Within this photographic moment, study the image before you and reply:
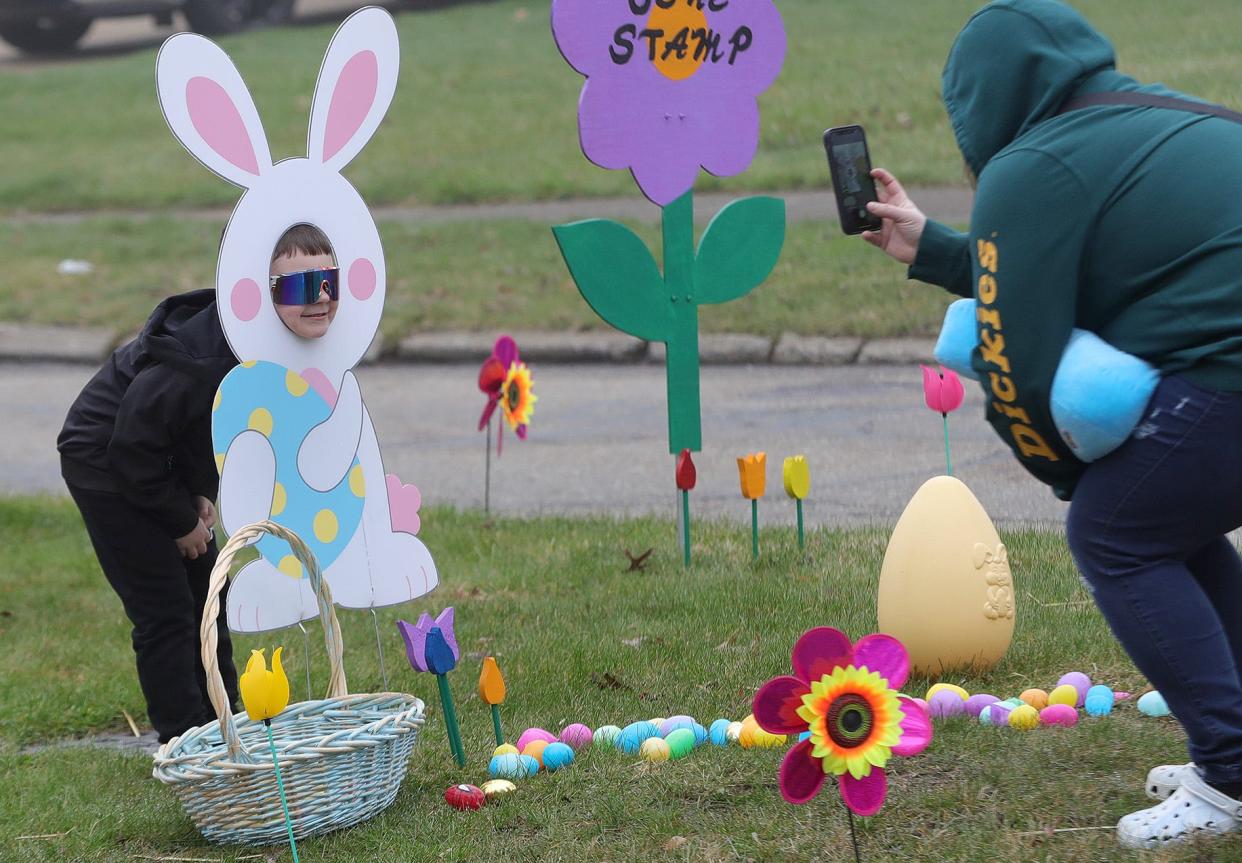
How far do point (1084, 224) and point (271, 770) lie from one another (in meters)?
1.96

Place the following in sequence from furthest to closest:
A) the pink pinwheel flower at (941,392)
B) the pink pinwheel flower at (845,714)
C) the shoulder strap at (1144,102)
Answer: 1. the pink pinwheel flower at (941,392)
2. the shoulder strap at (1144,102)
3. the pink pinwheel flower at (845,714)

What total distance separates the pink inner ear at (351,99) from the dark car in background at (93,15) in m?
17.0

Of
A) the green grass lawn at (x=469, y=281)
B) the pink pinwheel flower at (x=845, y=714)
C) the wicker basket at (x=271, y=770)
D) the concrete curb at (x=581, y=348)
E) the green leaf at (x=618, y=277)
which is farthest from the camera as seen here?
the green grass lawn at (x=469, y=281)

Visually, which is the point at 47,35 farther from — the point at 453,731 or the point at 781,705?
the point at 781,705

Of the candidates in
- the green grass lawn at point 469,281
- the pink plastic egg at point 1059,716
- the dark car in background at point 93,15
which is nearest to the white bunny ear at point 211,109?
the pink plastic egg at point 1059,716

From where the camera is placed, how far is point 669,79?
5.03 m

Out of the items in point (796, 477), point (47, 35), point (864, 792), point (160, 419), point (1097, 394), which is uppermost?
point (47, 35)

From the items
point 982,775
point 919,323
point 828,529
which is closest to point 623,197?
point 919,323

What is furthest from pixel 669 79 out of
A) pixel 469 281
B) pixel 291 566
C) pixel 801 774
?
pixel 469 281

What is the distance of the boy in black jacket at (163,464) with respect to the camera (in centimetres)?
385

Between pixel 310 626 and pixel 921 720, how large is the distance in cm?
313

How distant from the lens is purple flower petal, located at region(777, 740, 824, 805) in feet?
8.72

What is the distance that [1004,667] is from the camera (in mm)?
4137

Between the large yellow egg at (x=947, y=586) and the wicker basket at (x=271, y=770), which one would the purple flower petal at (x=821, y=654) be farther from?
the large yellow egg at (x=947, y=586)
